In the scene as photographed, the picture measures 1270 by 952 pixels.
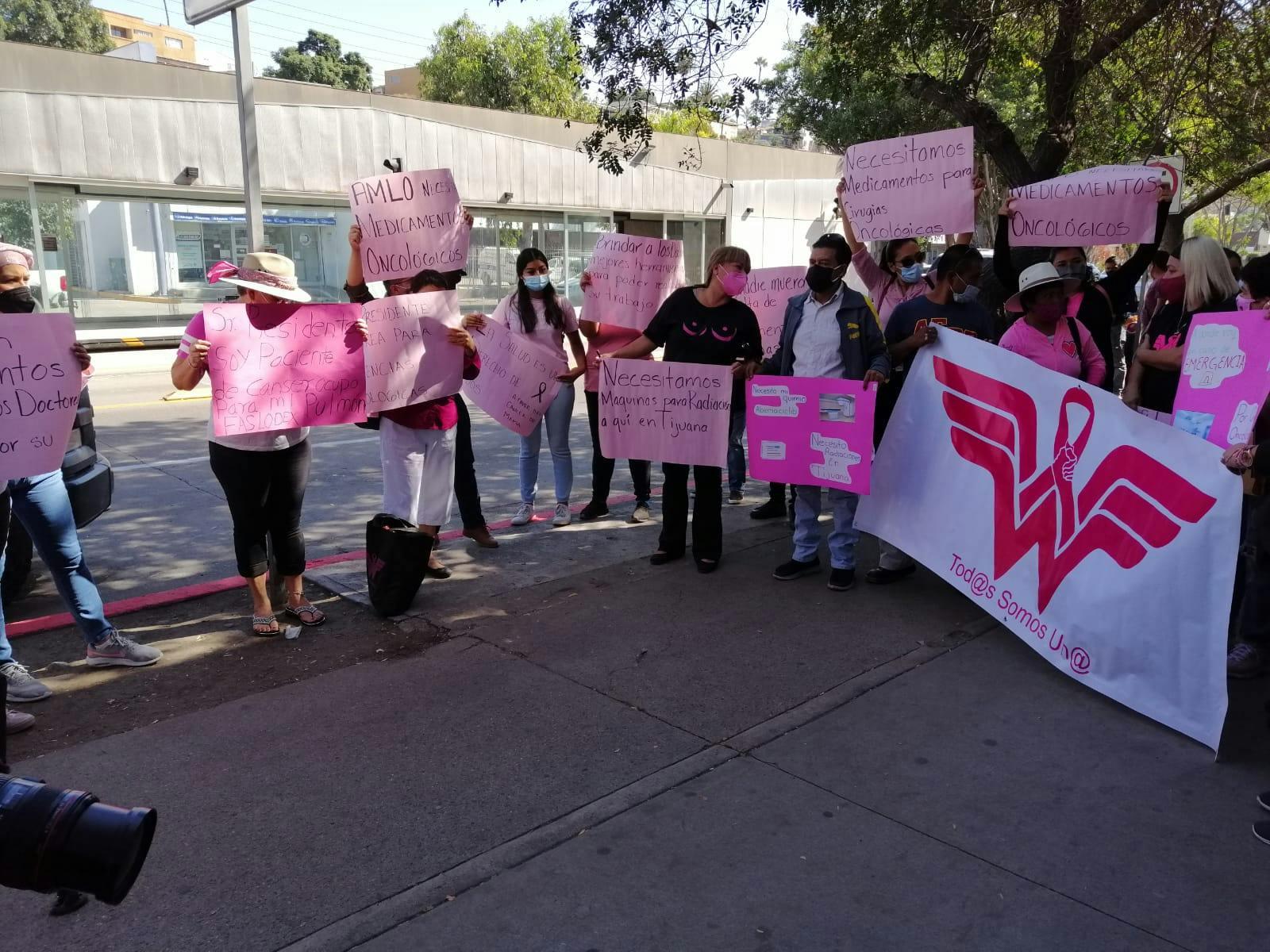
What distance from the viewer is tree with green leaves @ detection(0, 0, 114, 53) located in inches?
2511

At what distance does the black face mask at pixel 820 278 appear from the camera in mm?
5586

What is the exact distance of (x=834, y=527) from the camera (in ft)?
19.6

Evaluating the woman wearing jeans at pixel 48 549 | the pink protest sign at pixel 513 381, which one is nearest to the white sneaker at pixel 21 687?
the woman wearing jeans at pixel 48 549

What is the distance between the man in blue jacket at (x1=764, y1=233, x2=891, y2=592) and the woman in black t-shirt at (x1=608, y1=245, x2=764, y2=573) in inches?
9.3

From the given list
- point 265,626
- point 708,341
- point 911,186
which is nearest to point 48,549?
point 265,626

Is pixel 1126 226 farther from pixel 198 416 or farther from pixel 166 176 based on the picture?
pixel 166 176

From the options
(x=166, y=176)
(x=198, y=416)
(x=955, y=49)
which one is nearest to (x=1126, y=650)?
(x=955, y=49)

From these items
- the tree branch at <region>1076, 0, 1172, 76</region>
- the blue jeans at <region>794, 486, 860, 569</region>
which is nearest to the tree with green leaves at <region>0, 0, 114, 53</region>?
the tree branch at <region>1076, 0, 1172, 76</region>

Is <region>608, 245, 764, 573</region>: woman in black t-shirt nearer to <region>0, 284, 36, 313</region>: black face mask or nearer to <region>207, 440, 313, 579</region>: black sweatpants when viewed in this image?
<region>207, 440, 313, 579</region>: black sweatpants

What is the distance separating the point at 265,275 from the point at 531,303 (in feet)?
7.55

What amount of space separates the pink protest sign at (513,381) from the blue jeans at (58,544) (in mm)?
2722

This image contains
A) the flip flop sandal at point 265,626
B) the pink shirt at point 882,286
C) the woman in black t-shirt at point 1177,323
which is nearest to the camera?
the flip flop sandal at point 265,626

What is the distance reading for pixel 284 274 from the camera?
16.1 ft

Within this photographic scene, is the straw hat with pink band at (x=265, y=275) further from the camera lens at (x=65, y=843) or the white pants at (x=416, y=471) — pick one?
the camera lens at (x=65, y=843)
